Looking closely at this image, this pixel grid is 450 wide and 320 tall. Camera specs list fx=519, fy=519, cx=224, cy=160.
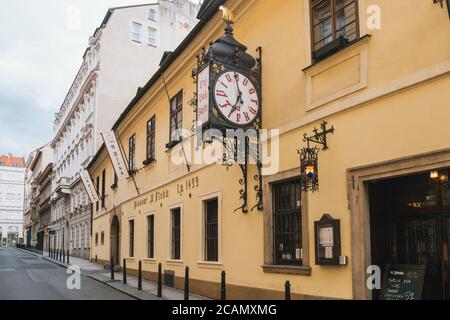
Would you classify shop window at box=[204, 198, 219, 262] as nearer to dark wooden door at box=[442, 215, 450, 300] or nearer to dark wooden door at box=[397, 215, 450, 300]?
dark wooden door at box=[397, 215, 450, 300]

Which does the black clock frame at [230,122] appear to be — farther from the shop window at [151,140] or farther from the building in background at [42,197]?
the building in background at [42,197]

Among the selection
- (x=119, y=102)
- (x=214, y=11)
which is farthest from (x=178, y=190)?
(x=119, y=102)

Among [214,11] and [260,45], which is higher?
[214,11]

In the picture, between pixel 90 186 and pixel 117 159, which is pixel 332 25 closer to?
pixel 117 159

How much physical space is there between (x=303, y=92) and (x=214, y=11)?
14.2 ft

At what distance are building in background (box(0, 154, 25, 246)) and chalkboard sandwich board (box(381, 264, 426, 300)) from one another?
12274 centimetres

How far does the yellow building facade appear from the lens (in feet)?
24.3

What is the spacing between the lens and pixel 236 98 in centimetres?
1036

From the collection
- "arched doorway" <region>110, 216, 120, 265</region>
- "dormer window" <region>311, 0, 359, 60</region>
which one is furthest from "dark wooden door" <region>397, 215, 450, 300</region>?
"arched doorway" <region>110, 216, 120, 265</region>

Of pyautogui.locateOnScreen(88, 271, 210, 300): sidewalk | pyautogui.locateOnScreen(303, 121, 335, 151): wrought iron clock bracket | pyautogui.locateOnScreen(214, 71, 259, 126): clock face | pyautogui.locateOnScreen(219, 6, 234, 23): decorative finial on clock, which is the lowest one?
pyautogui.locateOnScreen(88, 271, 210, 300): sidewalk

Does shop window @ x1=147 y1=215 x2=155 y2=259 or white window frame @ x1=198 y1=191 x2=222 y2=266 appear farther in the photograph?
shop window @ x1=147 y1=215 x2=155 y2=259

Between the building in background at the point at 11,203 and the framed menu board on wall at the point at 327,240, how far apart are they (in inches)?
4785

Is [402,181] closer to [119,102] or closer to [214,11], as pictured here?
[214,11]
